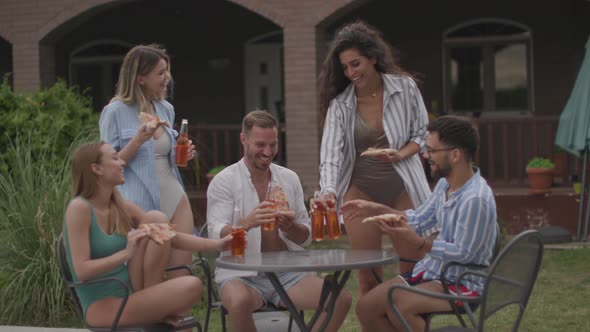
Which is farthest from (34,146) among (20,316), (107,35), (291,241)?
(107,35)

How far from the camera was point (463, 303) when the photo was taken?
4496mm

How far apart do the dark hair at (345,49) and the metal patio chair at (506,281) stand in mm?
1446

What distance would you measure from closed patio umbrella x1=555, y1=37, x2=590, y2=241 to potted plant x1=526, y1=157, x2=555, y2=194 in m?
0.80

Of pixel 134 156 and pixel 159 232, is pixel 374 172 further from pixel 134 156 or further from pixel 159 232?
pixel 159 232

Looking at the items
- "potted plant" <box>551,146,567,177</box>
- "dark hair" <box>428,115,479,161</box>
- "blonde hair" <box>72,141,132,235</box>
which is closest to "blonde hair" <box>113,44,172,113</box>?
"blonde hair" <box>72,141,132,235</box>

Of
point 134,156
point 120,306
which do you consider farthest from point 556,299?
point 120,306

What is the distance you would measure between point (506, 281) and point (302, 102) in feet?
26.1

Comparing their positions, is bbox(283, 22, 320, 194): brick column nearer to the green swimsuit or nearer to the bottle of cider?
the bottle of cider

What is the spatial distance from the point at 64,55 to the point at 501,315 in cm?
1104

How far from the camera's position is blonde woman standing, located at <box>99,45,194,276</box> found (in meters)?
5.47

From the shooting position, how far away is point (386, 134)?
549 centimetres

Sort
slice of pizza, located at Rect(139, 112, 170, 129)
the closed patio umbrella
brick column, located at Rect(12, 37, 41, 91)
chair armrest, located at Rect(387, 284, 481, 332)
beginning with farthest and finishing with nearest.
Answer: brick column, located at Rect(12, 37, 41, 91) < the closed patio umbrella < slice of pizza, located at Rect(139, 112, 170, 129) < chair armrest, located at Rect(387, 284, 481, 332)

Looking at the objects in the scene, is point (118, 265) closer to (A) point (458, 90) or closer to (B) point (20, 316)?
(B) point (20, 316)

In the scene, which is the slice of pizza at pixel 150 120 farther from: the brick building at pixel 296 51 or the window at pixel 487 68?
the window at pixel 487 68
